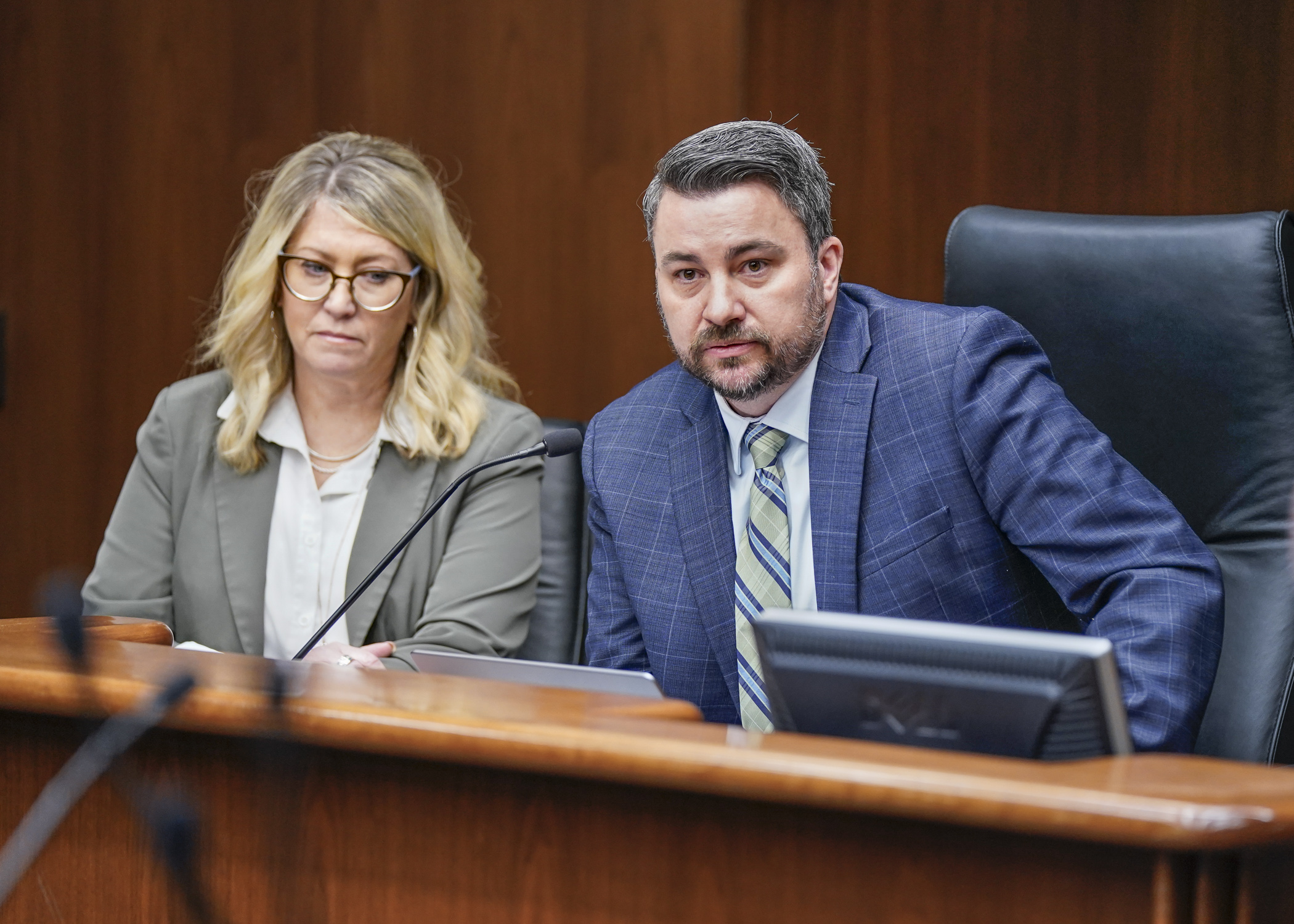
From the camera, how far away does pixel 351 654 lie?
178 cm

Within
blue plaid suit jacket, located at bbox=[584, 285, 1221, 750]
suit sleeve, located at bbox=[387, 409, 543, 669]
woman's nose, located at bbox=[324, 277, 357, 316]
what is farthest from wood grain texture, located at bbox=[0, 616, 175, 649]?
woman's nose, located at bbox=[324, 277, 357, 316]

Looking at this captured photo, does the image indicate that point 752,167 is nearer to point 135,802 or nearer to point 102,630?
point 102,630

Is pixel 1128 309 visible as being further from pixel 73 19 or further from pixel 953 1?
pixel 73 19

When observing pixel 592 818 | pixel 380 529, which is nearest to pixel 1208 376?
pixel 592 818

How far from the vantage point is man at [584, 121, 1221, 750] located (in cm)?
157

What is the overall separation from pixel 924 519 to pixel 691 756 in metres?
0.81

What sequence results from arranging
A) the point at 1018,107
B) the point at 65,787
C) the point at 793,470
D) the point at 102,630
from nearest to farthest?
the point at 65,787
the point at 102,630
the point at 793,470
the point at 1018,107

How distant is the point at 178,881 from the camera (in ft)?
1.94

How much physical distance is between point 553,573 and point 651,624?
454 mm

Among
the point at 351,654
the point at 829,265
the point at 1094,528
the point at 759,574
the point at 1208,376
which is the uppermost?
the point at 829,265

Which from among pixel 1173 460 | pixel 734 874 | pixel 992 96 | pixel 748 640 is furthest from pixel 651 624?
pixel 992 96

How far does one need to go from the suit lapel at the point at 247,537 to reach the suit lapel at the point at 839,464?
0.91 meters

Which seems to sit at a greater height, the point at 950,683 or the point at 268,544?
the point at 950,683

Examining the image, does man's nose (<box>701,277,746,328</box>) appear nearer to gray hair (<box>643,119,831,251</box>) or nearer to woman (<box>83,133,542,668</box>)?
gray hair (<box>643,119,831,251</box>)
